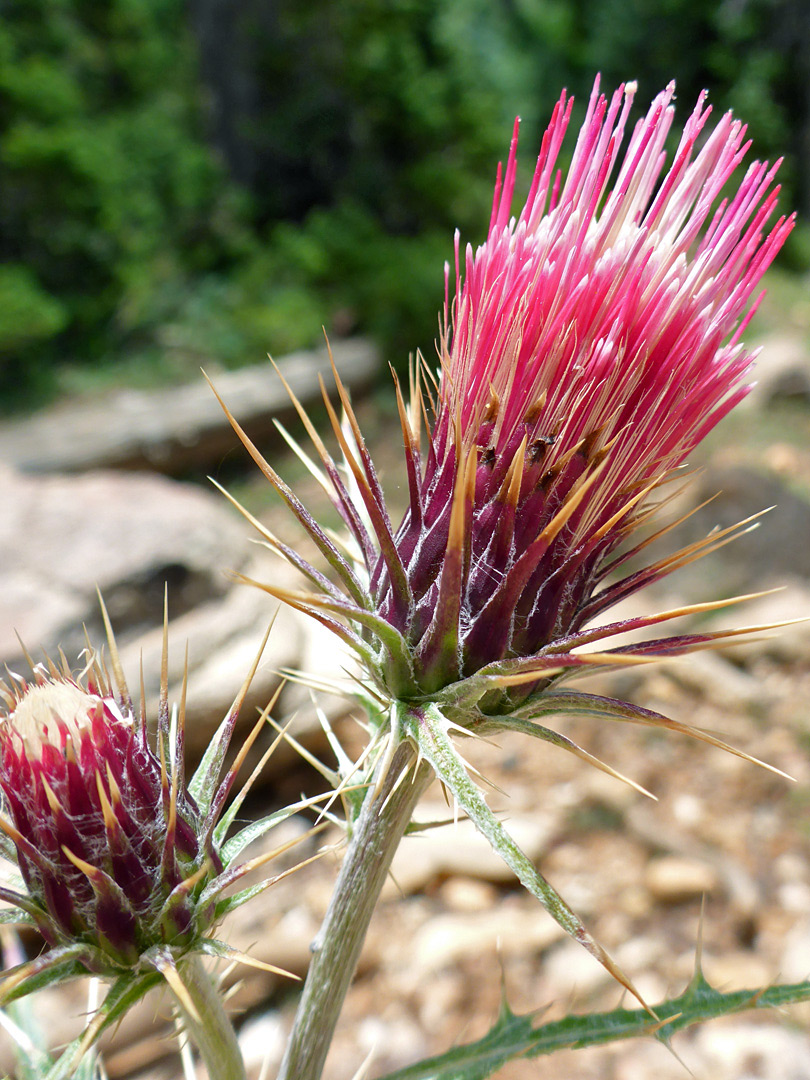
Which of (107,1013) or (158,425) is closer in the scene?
(107,1013)

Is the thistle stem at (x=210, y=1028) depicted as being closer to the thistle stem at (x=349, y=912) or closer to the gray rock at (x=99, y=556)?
the thistle stem at (x=349, y=912)

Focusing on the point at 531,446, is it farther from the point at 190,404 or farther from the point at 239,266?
the point at 239,266

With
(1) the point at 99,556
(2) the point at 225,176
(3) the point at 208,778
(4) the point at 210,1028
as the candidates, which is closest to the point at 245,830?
(3) the point at 208,778

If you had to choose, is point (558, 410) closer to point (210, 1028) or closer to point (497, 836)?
point (497, 836)

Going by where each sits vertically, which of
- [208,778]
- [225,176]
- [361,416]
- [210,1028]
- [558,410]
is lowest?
[361,416]

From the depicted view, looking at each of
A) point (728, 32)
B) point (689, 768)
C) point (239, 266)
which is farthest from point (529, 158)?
point (689, 768)

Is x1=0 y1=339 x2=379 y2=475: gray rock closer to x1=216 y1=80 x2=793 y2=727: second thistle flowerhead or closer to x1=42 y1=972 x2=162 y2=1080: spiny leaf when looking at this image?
x1=216 y1=80 x2=793 y2=727: second thistle flowerhead
